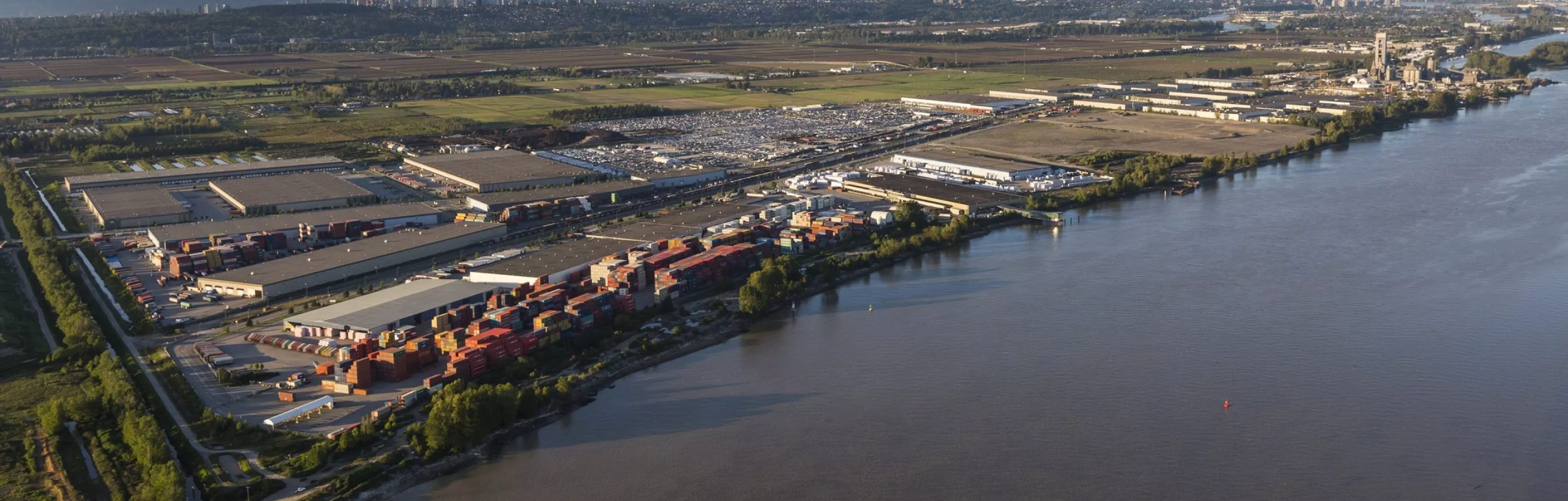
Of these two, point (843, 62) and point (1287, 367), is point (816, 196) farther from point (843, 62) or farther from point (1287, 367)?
point (843, 62)

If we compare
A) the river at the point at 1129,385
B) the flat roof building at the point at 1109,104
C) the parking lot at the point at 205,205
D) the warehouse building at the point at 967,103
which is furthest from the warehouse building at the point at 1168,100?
the parking lot at the point at 205,205

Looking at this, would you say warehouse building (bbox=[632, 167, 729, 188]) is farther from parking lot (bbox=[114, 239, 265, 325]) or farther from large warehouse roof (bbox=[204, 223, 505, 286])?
parking lot (bbox=[114, 239, 265, 325])

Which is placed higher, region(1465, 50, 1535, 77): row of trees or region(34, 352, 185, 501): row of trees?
region(1465, 50, 1535, 77): row of trees

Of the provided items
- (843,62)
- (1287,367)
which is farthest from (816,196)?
(843,62)

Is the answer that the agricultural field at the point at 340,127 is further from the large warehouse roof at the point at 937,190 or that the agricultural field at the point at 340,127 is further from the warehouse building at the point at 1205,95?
the warehouse building at the point at 1205,95

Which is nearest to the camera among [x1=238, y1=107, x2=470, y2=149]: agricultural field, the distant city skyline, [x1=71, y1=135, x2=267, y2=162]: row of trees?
[x1=71, y1=135, x2=267, y2=162]: row of trees

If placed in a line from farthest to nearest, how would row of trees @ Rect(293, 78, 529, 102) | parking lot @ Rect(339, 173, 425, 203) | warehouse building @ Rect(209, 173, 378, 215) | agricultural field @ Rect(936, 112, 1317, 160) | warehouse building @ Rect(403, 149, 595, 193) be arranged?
row of trees @ Rect(293, 78, 529, 102), agricultural field @ Rect(936, 112, 1317, 160), warehouse building @ Rect(403, 149, 595, 193), parking lot @ Rect(339, 173, 425, 203), warehouse building @ Rect(209, 173, 378, 215)

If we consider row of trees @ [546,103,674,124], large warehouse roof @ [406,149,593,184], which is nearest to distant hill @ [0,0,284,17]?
row of trees @ [546,103,674,124]
